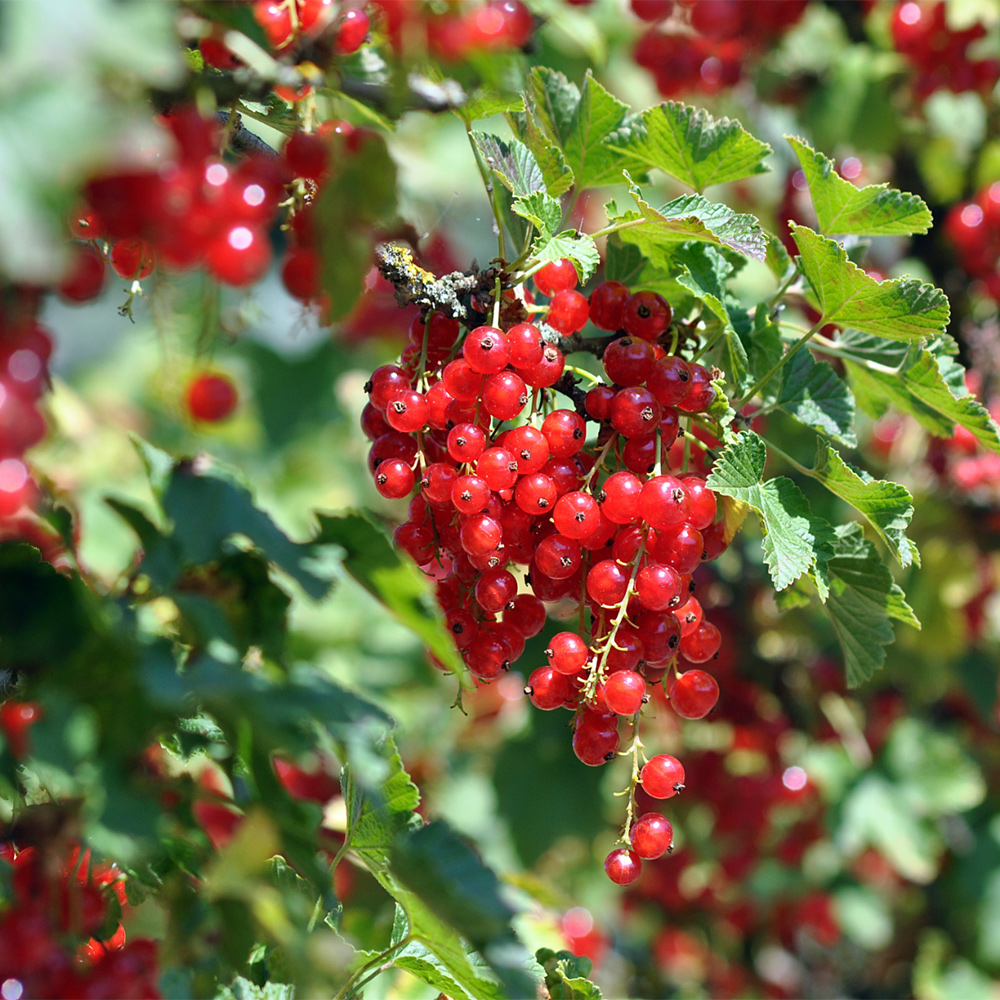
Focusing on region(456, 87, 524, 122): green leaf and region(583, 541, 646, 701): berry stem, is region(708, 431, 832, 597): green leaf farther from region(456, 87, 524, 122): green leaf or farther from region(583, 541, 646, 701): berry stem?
region(456, 87, 524, 122): green leaf

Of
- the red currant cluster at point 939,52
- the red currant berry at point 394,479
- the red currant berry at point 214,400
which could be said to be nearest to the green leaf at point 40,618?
the red currant berry at point 394,479

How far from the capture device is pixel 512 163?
935 mm

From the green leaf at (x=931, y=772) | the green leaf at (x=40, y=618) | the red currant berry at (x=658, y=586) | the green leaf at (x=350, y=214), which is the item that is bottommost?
the green leaf at (x=931, y=772)

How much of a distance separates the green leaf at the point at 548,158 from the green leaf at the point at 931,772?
5.55ft

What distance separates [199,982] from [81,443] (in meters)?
1.79

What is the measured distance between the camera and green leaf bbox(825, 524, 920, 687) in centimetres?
99

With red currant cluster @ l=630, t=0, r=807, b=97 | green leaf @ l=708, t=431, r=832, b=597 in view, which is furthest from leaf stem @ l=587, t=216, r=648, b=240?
red currant cluster @ l=630, t=0, r=807, b=97

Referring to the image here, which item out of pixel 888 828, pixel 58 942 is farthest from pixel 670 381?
pixel 888 828

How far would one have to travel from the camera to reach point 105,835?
23.9 inches

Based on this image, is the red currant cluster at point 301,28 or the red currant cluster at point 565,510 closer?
the red currant cluster at point 301,28

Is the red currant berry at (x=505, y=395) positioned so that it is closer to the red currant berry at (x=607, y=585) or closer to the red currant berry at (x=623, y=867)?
the red currant berry at (x=607, y=585)

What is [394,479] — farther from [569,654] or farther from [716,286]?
[716,286]

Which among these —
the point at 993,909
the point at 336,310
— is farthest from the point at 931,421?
the point at 993,909

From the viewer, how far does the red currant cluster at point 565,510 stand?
896 mm
